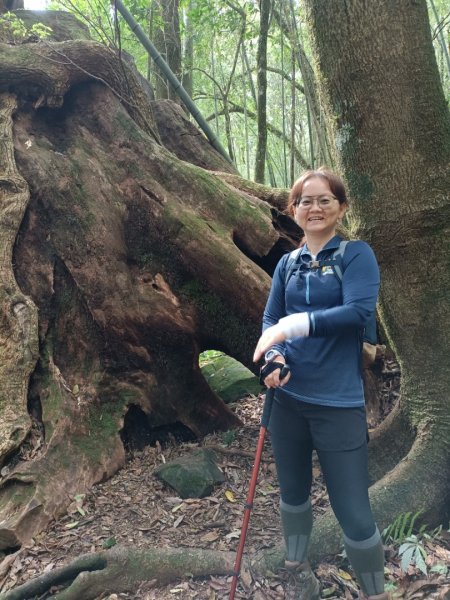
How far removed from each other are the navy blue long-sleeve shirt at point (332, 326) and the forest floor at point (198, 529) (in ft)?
4.40

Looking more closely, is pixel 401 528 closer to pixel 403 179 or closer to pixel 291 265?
pixel 291 265

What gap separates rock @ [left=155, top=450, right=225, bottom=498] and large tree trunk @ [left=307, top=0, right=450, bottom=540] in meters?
A: 1.37

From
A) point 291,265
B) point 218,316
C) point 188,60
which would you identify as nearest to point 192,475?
point 218,316

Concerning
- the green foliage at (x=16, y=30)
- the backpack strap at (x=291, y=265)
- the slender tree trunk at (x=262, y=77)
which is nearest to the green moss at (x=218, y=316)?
the backpack strap at (x=291, y=265)

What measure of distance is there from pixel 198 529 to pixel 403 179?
114 inches

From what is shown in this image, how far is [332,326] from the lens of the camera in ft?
7.22

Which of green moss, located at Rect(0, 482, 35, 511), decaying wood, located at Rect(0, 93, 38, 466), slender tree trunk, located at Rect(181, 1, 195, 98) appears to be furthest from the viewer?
slender tree trunk, located at Rect(181, 1, 195, 98)

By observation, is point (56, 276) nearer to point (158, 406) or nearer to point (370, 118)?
point (158, 406)

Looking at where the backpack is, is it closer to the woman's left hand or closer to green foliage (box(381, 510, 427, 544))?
the woman's left hand

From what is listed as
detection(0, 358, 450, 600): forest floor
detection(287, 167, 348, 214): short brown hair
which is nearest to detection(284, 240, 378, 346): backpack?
detection(287, 167, 348, 214): short brown hair

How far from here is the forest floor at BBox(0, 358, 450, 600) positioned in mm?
2861

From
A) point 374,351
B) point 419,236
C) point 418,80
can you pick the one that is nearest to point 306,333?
point 419,236

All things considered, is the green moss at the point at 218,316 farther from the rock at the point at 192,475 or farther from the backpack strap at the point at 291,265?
the backpack strap at the point at 291,265

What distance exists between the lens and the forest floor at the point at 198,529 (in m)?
2.86
